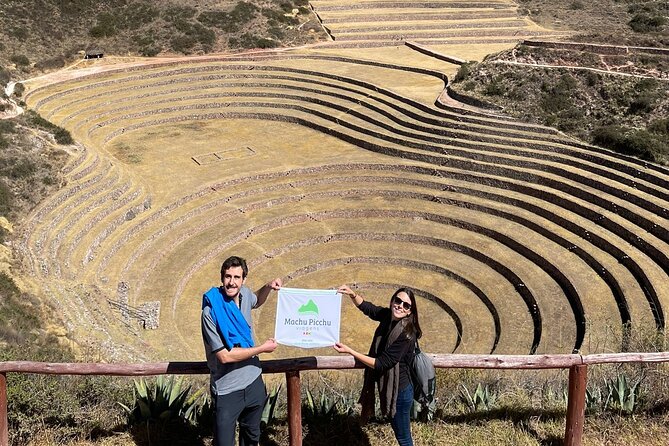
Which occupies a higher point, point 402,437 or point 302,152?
point 302,152

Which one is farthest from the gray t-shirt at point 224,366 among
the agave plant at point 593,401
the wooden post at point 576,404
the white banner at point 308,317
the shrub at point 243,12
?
the shrub at point 243,12

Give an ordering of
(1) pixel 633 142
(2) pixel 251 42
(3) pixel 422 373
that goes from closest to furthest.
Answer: (3) pixel 422 373 < (1) pixel 633 142 < (2) pixel 251 42

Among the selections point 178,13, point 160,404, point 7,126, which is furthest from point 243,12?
point 160,404

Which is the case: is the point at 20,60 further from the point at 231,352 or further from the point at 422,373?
the point at 422,373

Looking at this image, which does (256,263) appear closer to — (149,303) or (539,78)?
(149,303)

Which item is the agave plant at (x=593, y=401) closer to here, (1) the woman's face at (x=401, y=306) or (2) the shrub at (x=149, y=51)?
(1) the woman's face at (x=401, y=306)

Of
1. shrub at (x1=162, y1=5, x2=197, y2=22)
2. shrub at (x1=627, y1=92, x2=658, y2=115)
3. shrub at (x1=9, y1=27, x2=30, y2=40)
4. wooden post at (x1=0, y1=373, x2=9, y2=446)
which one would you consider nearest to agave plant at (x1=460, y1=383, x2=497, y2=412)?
wooden post at (x1=0, y1=373, x2=9, y2=446)

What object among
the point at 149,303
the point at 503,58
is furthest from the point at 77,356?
the point at 503,58
